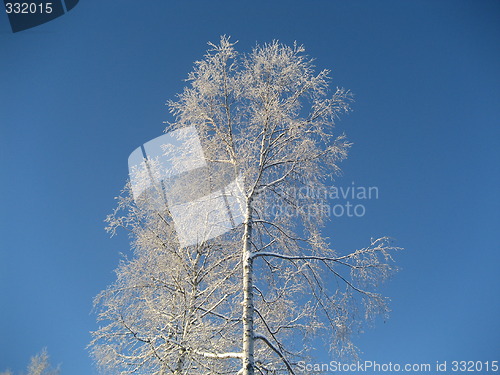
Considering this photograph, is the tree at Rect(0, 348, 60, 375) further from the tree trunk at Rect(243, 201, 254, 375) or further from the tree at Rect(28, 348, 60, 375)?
the tree trunk at Rect(243, 201, 254, 375)

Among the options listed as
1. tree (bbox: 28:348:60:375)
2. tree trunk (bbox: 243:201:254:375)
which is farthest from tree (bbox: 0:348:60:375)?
tree trunk (bbox: 243:201:254:375)

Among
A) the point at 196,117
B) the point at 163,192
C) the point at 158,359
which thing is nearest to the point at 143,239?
the point at 163,192

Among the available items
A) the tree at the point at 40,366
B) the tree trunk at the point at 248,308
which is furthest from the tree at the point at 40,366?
the tree trunk at the point at 248,308

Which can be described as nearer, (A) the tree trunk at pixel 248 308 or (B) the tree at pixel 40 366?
(A) the tree trunk at pixel 248 308

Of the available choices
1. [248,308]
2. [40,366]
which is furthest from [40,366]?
[248,308]

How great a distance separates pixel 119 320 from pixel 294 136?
3.91 meters

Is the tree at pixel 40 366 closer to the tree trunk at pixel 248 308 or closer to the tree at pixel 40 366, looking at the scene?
the tree at pixel 40 366

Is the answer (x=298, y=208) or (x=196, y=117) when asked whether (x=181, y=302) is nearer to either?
(x=298, y=208)

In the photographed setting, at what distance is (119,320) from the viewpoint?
4.09m

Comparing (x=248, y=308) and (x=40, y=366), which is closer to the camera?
(x=248, y=308)

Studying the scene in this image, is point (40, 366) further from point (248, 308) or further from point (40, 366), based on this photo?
point (248, 308)

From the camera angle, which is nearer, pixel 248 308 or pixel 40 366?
pixel 248 308

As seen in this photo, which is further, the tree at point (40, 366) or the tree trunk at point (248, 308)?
the tree at point (40, 366)

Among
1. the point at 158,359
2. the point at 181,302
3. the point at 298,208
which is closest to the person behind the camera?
the point at 158,359
